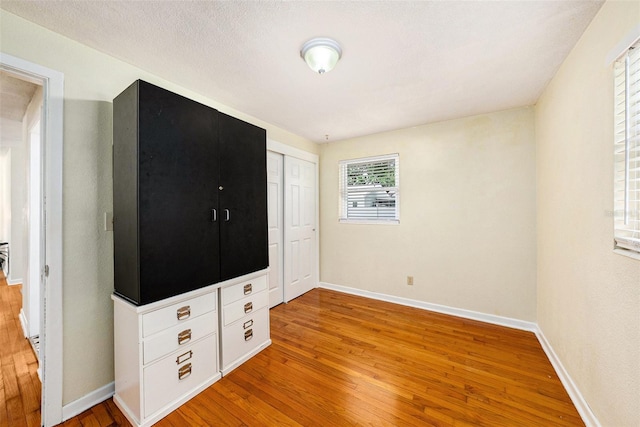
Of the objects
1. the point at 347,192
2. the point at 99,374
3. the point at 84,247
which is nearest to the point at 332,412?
the point at 99,374

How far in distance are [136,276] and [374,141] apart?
10.4 feet

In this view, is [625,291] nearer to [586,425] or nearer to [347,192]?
[586,425]

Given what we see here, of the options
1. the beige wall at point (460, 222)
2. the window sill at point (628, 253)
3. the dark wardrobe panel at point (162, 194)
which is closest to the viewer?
the window sill at point (628, 253)

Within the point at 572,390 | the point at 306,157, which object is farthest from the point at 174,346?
the point at 306,157

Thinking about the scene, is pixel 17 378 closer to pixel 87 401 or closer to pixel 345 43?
pixel 87 401

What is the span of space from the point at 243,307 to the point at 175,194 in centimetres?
111

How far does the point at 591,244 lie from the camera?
150cm

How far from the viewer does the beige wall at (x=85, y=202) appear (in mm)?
1608

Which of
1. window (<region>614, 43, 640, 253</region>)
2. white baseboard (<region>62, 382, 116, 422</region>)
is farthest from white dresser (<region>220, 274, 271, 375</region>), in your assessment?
window (<region>614, 43, 640, 253</region>)

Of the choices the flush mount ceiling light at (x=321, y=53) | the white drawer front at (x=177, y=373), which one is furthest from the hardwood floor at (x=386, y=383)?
the flush mount ceiling light at (x=321, y=53)

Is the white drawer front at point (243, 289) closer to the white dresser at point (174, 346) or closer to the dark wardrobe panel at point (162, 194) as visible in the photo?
the white dresser at point (174, 346)

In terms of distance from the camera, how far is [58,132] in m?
1.57

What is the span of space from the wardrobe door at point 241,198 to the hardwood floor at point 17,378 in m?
1.41

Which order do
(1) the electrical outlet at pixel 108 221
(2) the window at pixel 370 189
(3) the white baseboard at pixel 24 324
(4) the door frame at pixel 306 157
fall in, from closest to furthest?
1. (1) the electrical outlet at pixel 108 221
2. (3) the white baseboard at pixel 24 324
3. (4) the door frame at pixel 306 157
4. (2) the window at pixel 370 189
